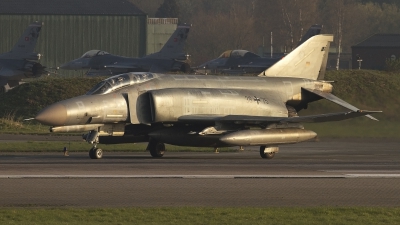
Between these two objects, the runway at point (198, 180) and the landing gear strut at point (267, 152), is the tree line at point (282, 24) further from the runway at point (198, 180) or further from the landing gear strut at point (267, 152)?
the runway at point (198, 180)

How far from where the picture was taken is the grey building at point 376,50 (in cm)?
9512

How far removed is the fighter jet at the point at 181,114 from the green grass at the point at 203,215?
1077 centimetres

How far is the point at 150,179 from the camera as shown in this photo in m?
19.4

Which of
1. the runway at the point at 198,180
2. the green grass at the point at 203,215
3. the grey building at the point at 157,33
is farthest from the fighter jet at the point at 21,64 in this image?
the green grass at the point at 203,215

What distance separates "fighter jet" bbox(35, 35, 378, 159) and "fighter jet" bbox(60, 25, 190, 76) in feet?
143

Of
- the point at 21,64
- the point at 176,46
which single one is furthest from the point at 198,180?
the point at 176,46

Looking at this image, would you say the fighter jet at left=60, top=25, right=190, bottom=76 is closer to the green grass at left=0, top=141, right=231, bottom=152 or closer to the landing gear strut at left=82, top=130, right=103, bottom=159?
the green grass at left=0, top=141, right=231, bottom=152

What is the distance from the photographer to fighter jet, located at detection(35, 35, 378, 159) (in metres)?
26.1

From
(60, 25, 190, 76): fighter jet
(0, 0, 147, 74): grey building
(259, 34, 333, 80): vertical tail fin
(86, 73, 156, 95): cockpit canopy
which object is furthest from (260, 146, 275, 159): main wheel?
(0, 0, 147, 74): grey building

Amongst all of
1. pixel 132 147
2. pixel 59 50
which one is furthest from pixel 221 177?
pixel 59 50

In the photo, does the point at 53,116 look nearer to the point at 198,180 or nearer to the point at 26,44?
the point at 198,180

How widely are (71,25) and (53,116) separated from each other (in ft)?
218

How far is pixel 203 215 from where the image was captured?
14.4m

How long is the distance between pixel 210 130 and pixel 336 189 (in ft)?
31.2
